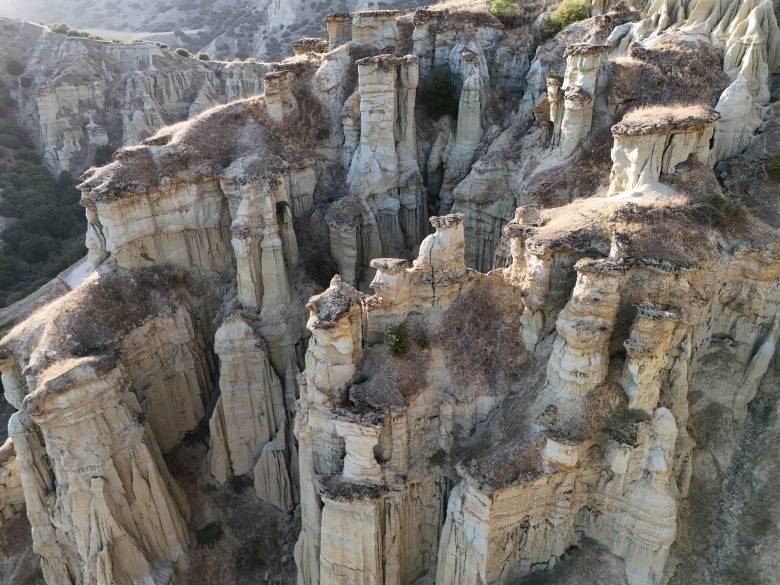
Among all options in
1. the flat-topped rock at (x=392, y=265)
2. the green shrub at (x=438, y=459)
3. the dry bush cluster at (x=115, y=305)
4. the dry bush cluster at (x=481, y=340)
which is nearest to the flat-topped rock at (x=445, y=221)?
the flat-topped rock at (x=392, y=265)

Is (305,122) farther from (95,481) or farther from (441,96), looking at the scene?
(95,481)

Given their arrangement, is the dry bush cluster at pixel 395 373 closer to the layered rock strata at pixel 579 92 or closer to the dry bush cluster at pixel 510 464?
the dry bush cluster at pixel 510 464

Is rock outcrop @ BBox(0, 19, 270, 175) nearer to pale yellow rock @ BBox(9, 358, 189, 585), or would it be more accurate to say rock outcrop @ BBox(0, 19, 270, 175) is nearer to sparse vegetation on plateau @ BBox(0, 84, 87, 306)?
sparse vegetation on plateau @ BBox(0, 84, 87, 306)

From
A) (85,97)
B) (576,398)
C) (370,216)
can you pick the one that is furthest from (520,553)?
(85,97)

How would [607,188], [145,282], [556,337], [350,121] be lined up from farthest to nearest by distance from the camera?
[350,121], [145,282], [607,188], [556,337]

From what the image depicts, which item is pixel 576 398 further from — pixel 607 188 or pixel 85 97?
pixel 85 97

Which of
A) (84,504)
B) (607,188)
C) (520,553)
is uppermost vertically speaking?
(607,188)

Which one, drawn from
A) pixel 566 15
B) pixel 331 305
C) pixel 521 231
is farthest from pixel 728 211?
pixel 566 15

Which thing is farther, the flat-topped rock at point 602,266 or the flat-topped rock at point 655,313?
the flat-topped rock at point 602,266
